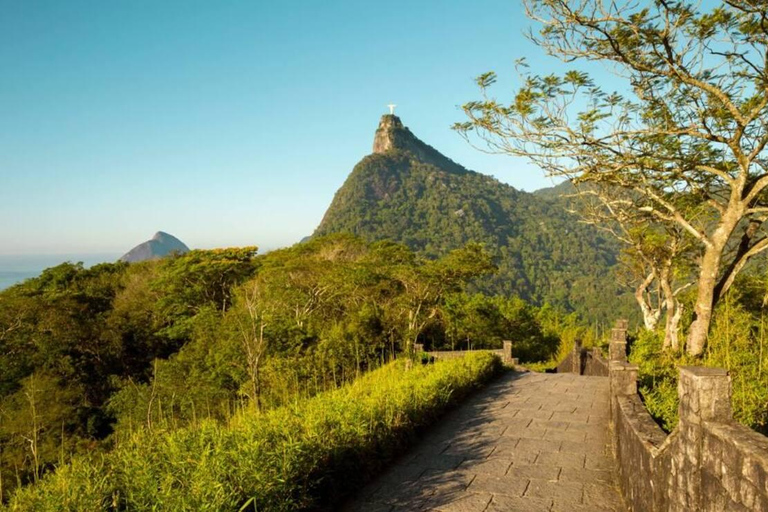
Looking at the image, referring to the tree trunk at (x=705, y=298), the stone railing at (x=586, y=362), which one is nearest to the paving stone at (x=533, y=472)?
the tree trunk at (x=705, y=298)

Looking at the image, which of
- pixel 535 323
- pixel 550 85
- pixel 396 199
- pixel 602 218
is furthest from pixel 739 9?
pixel 396 199

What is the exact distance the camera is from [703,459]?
2346 millimetres

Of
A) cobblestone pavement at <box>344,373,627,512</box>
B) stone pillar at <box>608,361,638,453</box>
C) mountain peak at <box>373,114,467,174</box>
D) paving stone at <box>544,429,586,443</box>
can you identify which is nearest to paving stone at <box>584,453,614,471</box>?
cobblestone pavement at <box>344,373,627,512</box>

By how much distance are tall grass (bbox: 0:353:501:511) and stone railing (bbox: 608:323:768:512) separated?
2252mm

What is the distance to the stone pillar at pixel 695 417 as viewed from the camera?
2.29m

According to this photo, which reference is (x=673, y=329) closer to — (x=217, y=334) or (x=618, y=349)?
(x=618, y=349)

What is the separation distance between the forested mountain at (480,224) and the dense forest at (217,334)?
3869 cm

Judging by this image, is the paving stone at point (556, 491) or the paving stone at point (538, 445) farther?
the paving stone at point (538, 445)

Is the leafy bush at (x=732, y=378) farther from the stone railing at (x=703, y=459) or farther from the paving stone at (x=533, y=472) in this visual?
the paving stone at (x=533, y=472)

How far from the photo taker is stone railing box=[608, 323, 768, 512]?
193cm

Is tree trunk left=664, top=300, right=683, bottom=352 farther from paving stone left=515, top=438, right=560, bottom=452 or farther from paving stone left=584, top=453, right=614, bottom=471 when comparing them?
paving stone left=584, top=453, right=614, bottom=471

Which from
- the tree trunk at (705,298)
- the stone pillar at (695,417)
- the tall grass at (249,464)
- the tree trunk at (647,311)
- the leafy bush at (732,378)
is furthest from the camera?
the tree trunk at (647,311)

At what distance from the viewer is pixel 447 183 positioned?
4237 inches

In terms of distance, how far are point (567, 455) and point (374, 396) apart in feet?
7.29
